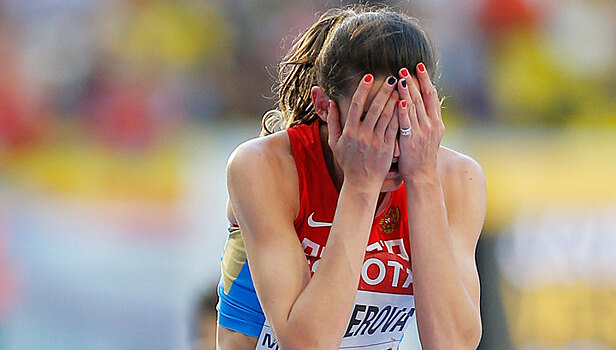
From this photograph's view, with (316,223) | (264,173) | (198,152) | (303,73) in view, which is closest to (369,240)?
(316,223)

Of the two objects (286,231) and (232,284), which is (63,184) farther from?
(286,231)

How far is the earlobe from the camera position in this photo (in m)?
1.58

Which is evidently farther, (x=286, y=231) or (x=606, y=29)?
(x=606, y=29)

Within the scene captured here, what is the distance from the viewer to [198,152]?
13.3ft

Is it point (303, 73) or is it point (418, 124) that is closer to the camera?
point (418, 124)

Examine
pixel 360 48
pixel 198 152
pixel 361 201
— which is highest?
pixel 360 48

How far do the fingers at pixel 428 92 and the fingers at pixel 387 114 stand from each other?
0.07 metres

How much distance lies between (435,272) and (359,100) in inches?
15.2

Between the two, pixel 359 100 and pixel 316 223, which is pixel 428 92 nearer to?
pixel 359 100

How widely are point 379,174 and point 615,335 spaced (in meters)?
2.41

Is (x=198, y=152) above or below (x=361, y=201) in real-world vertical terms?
below

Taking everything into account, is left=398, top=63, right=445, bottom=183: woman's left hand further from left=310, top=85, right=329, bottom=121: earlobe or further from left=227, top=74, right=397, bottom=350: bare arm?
left=310, top=85, right=329, bottom=121: earlobe

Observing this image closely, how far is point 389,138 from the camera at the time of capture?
1.50 meters

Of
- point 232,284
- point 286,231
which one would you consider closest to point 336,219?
point 286,231
